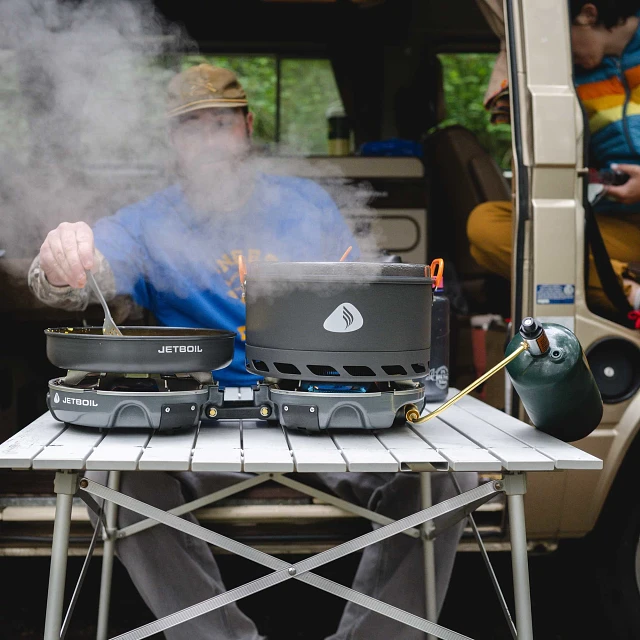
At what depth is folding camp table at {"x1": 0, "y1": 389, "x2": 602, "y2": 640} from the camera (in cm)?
135

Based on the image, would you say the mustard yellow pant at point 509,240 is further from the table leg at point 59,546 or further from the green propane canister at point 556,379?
the table leg at point 59,546

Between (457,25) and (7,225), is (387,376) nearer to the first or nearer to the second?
(7,225)

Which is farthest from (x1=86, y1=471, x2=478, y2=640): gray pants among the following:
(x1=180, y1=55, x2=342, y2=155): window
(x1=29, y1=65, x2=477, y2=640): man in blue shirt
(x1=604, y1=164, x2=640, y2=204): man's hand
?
(x1=180, y1=55, x2=342, y2=155): window

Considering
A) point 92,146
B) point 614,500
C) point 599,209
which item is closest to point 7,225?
A: point 92,146

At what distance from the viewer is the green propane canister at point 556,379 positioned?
1.52 metres

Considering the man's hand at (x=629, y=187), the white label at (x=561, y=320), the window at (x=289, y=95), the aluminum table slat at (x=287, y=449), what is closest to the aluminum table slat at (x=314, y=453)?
the aluminum table slat at (x=287, y=449)

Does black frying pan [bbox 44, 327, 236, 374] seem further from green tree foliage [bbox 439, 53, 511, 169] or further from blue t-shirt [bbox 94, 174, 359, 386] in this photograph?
green tree foliage [bbox 439, 53, 511, 169]

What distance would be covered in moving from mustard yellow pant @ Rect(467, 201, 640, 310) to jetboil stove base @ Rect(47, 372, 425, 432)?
3.37 feet

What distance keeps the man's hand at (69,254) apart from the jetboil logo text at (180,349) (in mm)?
283

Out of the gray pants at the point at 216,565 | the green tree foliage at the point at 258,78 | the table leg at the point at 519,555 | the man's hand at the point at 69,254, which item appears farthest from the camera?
the green tree foliage at the point at 258,78

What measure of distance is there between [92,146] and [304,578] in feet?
5.50

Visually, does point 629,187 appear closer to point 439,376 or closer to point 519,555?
point 439,376

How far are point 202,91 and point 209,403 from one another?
3.79 ft

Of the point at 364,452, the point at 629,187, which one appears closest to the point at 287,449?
the point at 364,452
